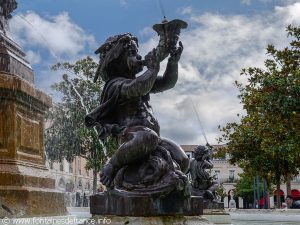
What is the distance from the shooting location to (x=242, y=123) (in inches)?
1167

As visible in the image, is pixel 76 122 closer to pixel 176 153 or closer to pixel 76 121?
pixel 76 121

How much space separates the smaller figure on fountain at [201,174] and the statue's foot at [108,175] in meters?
5.31

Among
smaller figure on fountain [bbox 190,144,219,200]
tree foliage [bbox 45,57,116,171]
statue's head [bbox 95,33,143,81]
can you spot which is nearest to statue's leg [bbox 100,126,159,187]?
statue's head [bbox 95,33,143,81]

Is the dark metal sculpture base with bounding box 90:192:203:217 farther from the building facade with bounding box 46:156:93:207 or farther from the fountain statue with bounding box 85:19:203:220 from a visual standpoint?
the building facade with bounding box 46:156:93:207

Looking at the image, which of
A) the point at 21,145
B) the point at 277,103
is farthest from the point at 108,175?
the point at 277,103

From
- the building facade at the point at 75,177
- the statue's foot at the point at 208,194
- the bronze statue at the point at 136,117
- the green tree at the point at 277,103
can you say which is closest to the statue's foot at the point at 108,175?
the bronze statue at the point at 136,117

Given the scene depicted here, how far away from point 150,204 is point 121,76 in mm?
1265

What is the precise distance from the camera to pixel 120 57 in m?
4.79

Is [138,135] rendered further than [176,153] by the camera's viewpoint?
No

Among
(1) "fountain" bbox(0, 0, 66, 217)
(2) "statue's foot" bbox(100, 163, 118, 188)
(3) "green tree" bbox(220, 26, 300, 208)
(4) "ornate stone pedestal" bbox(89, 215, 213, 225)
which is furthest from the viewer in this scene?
(3) "green tree" bbox(220, 26, 300, 208)

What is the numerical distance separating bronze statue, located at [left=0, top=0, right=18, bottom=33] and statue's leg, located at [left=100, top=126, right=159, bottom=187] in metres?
3.82

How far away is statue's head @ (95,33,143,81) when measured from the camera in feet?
15.6

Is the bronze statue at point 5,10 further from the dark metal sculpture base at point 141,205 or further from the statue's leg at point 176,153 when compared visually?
the dark metal sculpture base at point 141,205

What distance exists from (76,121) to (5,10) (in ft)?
90.2
